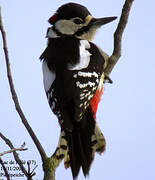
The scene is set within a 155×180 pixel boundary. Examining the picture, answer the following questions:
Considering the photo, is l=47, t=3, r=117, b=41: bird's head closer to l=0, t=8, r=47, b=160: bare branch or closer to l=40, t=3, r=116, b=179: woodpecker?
l=40, t=3, r=116, b=179: woodpecker

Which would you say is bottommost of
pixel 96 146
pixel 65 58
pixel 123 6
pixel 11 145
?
pixel 96 146

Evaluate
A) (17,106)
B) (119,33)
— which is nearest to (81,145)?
(17,106)

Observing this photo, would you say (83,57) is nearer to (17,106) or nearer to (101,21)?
(101,21)

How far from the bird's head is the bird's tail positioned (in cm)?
98

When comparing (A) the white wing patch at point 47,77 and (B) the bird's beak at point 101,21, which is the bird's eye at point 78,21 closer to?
(B) the bird's beak at point 101,21

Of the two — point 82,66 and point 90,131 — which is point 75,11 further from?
point 90,131

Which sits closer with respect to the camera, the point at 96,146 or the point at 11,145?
the point at 11,145

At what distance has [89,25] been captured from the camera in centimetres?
381

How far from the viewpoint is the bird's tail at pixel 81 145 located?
120 inches

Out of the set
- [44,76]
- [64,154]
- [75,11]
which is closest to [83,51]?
[44,76]

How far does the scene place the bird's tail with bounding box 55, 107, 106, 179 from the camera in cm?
305

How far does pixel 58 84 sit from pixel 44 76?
31 cm

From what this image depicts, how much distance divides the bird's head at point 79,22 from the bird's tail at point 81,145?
0.98m

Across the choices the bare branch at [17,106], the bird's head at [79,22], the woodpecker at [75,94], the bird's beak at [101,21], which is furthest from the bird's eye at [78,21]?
the bare branch at [17,106]
